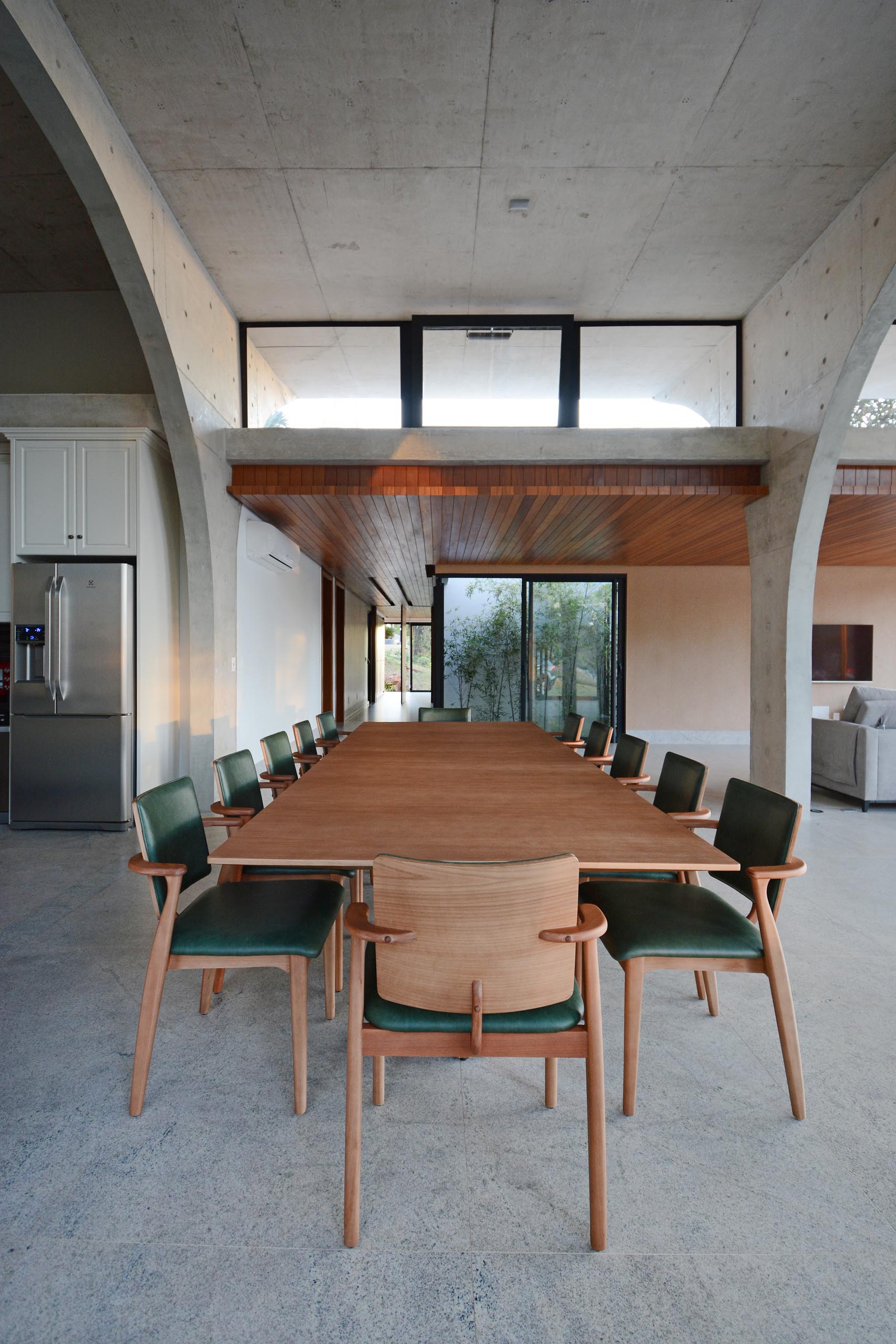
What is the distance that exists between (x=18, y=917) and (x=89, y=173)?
12.6 feet

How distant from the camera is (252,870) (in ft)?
8.79

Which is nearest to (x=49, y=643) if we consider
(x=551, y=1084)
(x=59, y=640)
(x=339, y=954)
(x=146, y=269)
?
(x=59, y=640)

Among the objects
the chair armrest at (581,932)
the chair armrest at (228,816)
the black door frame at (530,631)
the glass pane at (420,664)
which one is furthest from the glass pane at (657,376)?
the glass pane at (420,664)

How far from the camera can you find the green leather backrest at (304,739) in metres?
4.45

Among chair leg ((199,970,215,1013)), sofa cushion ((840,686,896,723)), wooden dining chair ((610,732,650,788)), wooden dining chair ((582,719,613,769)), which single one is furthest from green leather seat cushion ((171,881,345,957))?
sofa cushion ((840,686,896,723))

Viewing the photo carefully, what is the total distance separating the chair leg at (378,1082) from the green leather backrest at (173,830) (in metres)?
0.76

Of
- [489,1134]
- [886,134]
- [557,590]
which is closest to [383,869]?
[489,1134]

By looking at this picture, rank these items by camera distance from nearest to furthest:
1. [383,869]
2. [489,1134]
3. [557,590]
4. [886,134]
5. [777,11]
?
[383,869]
[489,1134]
[777,11]
[886,134]
[557,590]

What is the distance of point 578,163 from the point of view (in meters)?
3.94

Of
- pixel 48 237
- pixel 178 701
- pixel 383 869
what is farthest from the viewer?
pixel 178 701

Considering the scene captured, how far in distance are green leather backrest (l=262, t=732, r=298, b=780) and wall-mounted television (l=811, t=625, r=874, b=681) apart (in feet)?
28.8

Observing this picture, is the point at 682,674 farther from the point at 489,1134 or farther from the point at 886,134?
the point at 489,1134

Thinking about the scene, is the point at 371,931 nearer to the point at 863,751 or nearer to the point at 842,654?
the point at 863,751

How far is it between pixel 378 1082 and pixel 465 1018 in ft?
2.04
